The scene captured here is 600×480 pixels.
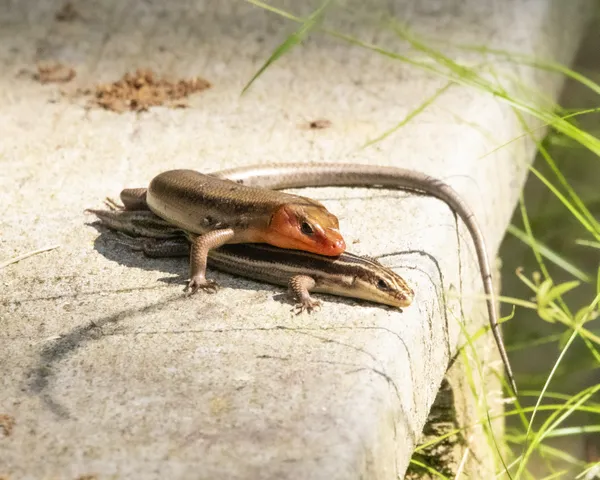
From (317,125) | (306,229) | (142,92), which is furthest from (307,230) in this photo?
(142,92)

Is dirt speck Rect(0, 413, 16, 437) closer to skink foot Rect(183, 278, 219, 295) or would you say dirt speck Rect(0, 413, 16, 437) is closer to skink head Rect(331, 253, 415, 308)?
skink foot Rect(183, 278, 219, 295)

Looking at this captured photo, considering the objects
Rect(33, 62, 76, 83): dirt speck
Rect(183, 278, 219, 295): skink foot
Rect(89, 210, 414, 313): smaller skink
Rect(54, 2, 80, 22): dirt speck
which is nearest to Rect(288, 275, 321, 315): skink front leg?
Rect(89, 210, 414, 313): smaller skink

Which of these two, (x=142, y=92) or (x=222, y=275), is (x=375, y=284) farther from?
(x=142, y=92)

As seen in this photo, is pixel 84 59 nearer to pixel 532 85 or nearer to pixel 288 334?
pixel 532 85

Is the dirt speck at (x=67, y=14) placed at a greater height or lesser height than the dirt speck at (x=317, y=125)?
greater

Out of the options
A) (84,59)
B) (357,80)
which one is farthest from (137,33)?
(357,80)

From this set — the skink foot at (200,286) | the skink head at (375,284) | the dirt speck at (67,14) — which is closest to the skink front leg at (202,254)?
the skink foot at (200,286)

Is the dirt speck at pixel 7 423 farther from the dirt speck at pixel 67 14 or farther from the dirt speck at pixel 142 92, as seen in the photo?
the dirt speck at pixel 67 14

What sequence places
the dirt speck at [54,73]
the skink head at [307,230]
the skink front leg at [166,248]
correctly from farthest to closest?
1. the dirt speck at [54,73]
2. the skink front leg at [166,248]
3. the skink head at [307,230]
